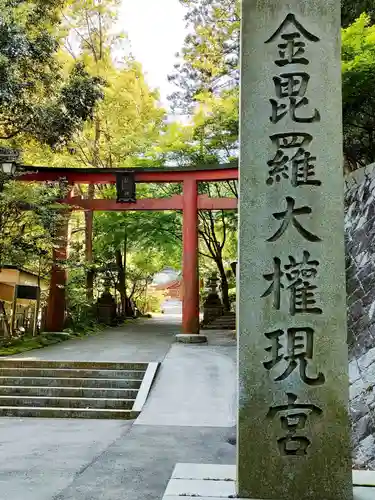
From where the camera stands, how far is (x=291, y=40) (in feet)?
10.7

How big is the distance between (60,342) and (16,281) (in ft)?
8.56

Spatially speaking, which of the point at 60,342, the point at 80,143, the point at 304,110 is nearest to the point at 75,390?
the point at 60,342

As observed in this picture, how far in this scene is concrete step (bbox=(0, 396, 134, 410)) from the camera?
308 inches

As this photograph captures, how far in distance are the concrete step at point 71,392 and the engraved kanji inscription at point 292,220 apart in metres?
5.99

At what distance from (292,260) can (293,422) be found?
0.99m

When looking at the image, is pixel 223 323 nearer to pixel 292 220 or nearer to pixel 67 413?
pixel 67 413

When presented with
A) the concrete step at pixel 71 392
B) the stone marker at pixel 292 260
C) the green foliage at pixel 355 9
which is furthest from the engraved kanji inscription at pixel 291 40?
the green foliage at pixel 355 9

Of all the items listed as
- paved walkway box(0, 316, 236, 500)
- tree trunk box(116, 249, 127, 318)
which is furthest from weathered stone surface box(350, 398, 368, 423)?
tree trunk box(116, 249, 127, 318)

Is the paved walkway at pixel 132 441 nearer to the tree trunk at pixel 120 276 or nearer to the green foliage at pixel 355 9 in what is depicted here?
the green foliage at pixel 355 9

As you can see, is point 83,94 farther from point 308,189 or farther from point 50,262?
point 308,189

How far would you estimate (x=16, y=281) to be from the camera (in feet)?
47.3

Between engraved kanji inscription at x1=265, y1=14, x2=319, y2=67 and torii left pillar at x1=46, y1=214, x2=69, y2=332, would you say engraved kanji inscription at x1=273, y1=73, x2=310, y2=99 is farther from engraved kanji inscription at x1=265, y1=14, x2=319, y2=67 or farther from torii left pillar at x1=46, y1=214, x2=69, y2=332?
torii left pillar at x1=46, y1=214, x2=69, y2=332

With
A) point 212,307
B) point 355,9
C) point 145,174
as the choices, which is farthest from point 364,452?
point 212,307

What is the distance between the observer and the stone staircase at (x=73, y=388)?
24.6 ft
